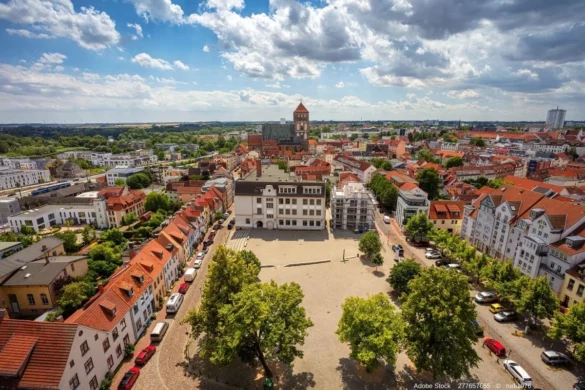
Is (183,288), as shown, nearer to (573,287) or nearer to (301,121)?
(573,287)

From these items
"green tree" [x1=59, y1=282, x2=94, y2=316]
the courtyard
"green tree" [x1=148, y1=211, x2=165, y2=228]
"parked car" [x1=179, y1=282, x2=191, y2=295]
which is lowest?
the courtyard

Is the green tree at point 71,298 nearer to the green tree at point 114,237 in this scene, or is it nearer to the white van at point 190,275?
the white van at point 190,275

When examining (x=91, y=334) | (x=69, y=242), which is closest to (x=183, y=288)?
(x=91, y=334)

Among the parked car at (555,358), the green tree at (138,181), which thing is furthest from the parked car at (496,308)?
the green tree at (138,181)

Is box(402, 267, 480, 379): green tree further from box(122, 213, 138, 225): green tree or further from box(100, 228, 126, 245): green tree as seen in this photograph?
box(122, 213, 138, 225): green tree

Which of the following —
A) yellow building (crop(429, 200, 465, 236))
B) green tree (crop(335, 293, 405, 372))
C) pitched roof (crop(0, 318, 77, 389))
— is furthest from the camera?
yellow building (crop(429, 200, 465, 236))

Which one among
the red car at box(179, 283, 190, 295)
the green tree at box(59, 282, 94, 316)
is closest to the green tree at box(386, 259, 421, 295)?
the red car at box(179, 283, 190, 295)

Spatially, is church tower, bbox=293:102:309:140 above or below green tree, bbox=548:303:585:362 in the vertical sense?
above

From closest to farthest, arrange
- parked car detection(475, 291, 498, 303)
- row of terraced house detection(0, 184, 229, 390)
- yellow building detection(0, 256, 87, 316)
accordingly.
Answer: row of terraced house detection(0, 184, 229, 390)
yellow building detection(0, 256, 87, 316)
parked car detection(475, 291, 498, 303)
